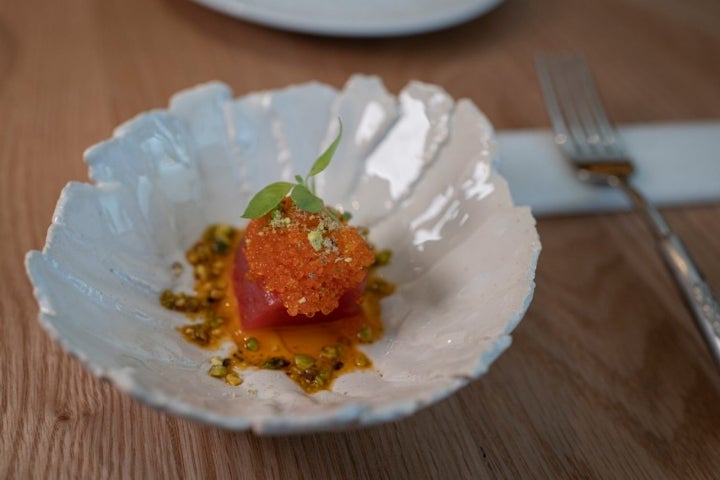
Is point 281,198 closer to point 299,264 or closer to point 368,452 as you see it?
point 299,264

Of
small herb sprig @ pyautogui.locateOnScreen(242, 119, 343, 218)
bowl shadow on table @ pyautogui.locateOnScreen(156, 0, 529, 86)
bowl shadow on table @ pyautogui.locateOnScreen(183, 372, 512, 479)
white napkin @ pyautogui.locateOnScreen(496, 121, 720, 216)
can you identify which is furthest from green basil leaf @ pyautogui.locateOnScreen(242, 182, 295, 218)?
bowl shadow on table @ pyautogui.locateOnScreen(156, 0, 529, 86)

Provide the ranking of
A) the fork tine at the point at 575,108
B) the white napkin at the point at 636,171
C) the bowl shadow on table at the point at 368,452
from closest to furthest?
the bowl shadow on table at the point at 368,452 < the white napkin at the point at 636,171 < the fork tine at the point at 575,108

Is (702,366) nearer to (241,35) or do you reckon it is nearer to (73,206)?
→ (73,206)

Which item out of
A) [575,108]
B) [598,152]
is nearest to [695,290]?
[598,152]

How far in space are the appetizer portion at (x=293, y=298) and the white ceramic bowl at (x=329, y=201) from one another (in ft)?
0.10

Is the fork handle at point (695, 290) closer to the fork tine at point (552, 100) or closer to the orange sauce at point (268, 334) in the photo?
the fork tine at point (552, 100)

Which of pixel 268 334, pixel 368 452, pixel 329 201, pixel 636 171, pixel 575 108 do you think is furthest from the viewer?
pixel 575 108

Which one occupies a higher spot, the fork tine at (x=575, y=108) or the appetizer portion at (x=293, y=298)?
the appetizer portion at (x=293, y=298)

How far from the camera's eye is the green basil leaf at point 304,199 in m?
0.97

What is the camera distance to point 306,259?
965mm

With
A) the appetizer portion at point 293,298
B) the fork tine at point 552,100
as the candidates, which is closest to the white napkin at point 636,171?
the fork tine at point 552,100

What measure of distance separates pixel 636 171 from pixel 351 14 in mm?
774

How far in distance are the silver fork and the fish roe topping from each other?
22.7 inches

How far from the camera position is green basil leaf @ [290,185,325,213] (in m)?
0.97
